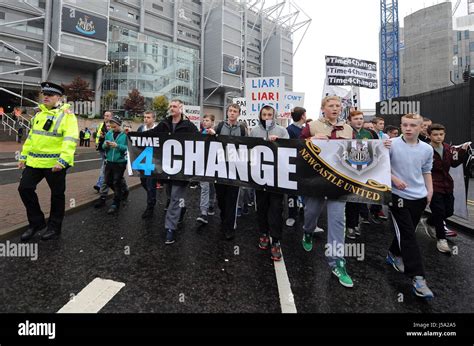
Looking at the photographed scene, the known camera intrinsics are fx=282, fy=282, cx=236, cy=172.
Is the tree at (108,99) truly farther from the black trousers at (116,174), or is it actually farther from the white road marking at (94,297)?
the white road marking at (94,297)

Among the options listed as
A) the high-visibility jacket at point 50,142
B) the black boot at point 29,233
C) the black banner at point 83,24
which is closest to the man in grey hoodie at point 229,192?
the high-visibility jacket at point 50,142

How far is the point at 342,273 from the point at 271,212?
1.11 meters

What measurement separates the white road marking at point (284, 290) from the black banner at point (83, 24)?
2006 inches

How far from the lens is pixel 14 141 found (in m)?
26.8

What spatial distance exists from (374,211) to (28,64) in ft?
171

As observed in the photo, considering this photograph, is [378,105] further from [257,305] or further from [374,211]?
[257,305]

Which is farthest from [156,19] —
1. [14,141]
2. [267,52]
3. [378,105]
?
[378,105]

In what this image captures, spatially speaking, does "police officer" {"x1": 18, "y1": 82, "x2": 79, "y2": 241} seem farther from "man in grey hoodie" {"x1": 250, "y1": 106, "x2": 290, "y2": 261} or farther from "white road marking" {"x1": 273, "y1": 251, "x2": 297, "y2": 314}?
"white road marking" {"x1": 273, "y1": 251, "x2": 297, "y2": 314}

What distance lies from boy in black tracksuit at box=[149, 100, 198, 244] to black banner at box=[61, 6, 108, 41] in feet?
159

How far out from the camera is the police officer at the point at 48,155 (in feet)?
12.7

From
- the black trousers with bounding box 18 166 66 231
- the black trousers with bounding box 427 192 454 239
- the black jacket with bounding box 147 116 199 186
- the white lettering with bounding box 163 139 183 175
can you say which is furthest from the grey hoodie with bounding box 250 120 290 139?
the black trousers with bounding box 18 166 66 231

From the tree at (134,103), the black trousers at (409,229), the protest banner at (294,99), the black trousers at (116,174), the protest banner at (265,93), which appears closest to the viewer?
the black trousers at (409,229)

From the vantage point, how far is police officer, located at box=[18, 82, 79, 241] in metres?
3.88
